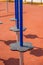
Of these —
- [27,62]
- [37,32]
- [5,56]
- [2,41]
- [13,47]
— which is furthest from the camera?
[37,32]

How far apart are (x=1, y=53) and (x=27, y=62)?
45cm

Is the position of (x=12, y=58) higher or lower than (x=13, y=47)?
lower

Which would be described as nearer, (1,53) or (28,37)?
(1,53)

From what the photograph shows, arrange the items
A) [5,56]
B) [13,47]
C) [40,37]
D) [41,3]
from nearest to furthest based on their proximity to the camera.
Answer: [13,47], [5,56], [40,37], [41,3]

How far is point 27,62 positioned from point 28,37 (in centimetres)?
107

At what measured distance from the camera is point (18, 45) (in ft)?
6.06

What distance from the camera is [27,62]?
7.43ft

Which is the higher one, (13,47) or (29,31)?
(13,47)

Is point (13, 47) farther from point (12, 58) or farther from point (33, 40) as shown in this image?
point (33, 40)

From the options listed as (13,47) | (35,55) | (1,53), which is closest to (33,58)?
(35,55)

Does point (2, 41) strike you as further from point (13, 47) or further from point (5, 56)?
point (13, 47)

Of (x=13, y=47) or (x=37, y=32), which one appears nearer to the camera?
(x=13, y=47)

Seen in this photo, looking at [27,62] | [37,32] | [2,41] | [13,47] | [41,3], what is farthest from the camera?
[41,3]

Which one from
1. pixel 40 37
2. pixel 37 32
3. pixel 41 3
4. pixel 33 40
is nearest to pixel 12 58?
pixel 33 40
